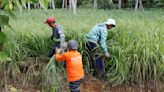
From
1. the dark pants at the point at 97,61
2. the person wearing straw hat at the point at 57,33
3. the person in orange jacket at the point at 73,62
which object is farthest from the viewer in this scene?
the dark pants at the point at 97,61

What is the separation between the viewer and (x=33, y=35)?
22.0 ft

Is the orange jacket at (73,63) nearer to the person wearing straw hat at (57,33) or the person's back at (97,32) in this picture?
the person wearing straw hat at (57,33)

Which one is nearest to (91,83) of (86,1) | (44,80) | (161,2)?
(44,80)

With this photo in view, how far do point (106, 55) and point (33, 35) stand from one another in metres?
1.46

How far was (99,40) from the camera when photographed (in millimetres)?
6230

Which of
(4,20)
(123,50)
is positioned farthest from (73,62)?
(4,20)

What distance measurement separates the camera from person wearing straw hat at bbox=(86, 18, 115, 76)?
20.0 feet

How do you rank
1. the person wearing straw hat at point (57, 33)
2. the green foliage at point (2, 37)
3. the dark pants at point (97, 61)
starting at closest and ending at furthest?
the green foliage at point (2, 37), the person wearing straw hat at point (57, 33), the dark pants at point (97, 61)

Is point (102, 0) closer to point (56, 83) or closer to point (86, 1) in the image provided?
point (86, 1)

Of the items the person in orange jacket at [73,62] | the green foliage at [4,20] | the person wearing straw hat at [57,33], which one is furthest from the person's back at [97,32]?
the green foliage at [4,20]

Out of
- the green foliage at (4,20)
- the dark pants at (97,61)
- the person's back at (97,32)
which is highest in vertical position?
the green foliage at (4,20)

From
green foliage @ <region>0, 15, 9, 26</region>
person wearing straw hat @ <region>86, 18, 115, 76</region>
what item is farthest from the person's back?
green foliage @ <region>0, 15, 9, 26</region>

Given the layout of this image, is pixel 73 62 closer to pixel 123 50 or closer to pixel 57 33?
pixel 57 33

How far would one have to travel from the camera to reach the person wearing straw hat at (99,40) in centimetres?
609
